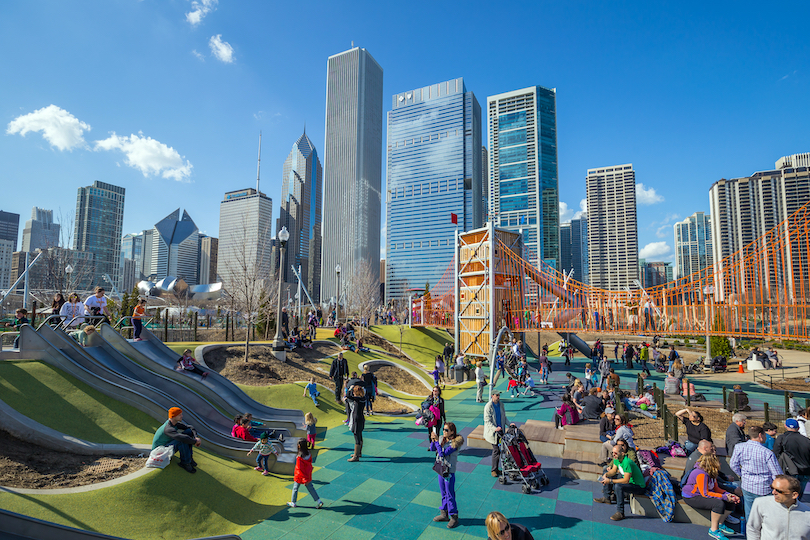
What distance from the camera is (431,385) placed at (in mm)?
21344

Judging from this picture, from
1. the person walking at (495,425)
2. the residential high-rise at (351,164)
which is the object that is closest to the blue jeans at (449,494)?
the person walking at (495,425)

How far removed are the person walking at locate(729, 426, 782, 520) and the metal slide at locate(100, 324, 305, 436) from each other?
10496 millimetres

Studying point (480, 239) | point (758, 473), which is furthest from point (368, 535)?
point (480, 239)

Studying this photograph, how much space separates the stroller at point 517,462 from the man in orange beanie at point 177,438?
6.27 m

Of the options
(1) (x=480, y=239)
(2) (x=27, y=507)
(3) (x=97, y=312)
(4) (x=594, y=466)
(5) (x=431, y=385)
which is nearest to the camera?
(2) (x=27, y=507)

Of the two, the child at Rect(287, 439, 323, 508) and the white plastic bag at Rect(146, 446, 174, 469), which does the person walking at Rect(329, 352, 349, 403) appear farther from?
the white plastic bag at Rect(146, 446, 174, 469)

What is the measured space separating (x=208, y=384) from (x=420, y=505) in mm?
8572

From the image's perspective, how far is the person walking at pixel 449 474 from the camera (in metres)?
6.59

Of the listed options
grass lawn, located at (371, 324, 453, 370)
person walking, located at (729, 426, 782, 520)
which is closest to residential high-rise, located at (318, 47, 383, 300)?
grass lawn, located at (371, 324, 453, 370)

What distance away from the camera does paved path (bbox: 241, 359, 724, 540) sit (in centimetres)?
644

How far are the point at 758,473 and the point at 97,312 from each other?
55.8 feet

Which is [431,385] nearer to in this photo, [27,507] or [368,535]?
[368,535]

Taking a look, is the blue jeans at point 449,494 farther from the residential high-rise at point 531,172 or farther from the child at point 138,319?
the residential high-rise at point 531,172

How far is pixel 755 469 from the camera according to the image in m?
5.84
